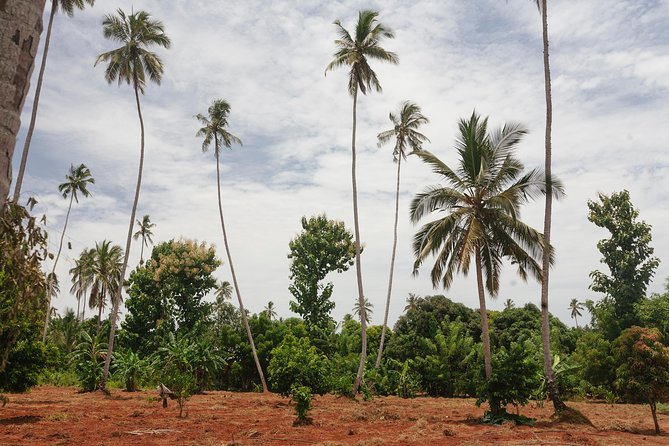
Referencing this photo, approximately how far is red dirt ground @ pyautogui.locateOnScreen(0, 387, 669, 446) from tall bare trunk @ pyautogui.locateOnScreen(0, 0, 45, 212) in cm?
1036

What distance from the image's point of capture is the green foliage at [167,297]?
35562 millimetres

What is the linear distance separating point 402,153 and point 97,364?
23.0m

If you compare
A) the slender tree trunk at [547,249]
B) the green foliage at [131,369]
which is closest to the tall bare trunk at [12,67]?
the slender tree trunk at [547,249]

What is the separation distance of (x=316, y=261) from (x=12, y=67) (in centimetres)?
3577

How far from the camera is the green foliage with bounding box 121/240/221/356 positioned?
35.6 metres

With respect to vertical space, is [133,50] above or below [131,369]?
above

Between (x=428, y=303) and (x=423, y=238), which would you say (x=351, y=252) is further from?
(x=423, y=238)

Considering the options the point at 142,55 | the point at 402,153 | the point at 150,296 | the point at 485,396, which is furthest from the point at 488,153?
the point at 150,296

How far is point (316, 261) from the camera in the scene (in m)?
38.5

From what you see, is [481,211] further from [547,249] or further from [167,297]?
[167,297]

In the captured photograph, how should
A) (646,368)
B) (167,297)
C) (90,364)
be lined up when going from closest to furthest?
(646,368)
(90,364)
(167,297)

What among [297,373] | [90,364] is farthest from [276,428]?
[90,364]

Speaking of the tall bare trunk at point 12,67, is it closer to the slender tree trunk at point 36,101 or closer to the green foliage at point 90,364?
the slender tree trunk at point 36,101

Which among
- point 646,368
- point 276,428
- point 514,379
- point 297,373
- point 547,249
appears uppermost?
point 547,249
